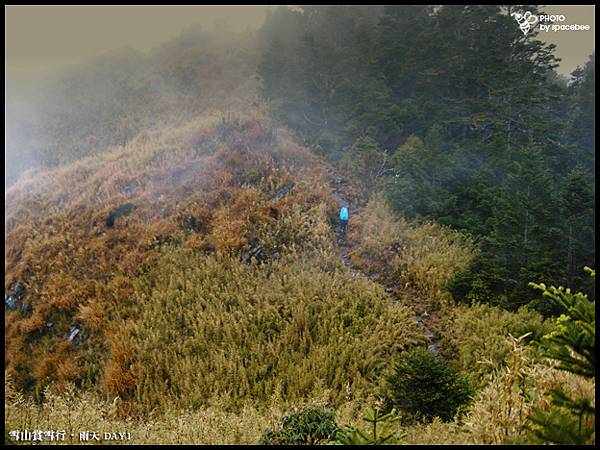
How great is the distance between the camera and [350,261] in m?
12.6

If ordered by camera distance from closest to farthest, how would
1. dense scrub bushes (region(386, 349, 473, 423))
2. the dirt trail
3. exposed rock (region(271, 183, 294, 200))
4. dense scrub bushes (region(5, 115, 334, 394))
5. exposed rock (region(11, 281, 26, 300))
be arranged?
dense scrub bushes (region(386, 349, 473, 423))
the dirt trail
dense scrub bushes (region(5, 115, 334, 394))
exposed rock (region(11, 281, 26, 300))
exposed rock (region(271, 183, 294, 200))

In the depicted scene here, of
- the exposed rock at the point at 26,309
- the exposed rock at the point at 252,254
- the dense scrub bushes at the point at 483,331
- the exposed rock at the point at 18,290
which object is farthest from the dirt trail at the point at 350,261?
the exposed rock at the point at 18,290

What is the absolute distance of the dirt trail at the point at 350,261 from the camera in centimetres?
951

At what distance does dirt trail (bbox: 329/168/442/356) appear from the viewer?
31.2ft

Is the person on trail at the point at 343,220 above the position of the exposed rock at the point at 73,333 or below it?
above

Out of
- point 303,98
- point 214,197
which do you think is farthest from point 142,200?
point 303,98

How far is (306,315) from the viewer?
995cm

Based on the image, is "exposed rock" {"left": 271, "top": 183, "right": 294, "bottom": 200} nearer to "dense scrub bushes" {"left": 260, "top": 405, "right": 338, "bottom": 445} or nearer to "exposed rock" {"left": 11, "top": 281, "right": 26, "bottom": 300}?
"exposed rock" {"left": 11, "top": 281, "right": 26, "bottom": 300}

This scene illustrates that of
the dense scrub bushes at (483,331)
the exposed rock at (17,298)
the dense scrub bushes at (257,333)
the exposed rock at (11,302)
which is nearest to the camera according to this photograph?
the dense scrub bushes at (483,331)

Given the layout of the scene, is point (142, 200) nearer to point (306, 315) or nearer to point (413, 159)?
point (306, 315)

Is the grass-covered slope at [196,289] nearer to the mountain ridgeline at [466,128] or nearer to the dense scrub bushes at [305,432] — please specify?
the dense scrub bushes at [305,432]

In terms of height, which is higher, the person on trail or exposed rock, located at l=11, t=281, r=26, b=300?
the person on trail

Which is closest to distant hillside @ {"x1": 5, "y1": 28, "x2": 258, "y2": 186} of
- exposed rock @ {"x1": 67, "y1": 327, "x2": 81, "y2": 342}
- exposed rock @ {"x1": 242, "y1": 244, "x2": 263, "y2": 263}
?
exposed rock @ {"x1": 242, "y1": 244, "x2": 263, "y2": 263}

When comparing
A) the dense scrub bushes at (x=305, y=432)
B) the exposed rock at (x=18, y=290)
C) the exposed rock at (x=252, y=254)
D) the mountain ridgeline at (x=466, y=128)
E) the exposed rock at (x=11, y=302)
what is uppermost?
the mountain ridgeline at (x=466, y=128)
